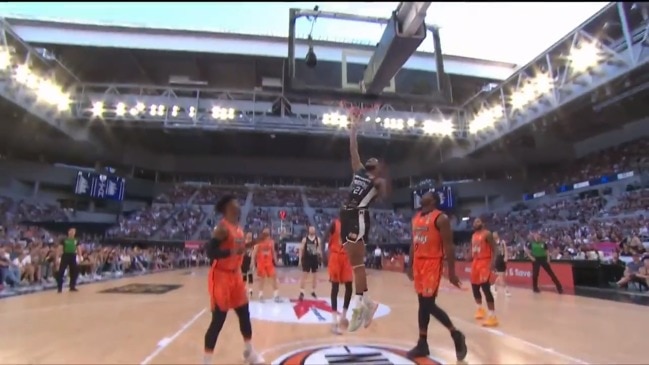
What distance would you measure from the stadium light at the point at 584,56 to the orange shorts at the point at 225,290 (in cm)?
1882

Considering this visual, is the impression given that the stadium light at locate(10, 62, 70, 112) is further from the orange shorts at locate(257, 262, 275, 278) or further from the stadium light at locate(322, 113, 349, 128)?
the orange shorts at locate(257, 262, 275, 278)

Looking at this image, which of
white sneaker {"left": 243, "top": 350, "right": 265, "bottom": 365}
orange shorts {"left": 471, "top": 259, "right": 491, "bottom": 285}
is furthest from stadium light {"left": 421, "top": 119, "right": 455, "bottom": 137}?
white sneaker {"left": 243, "top": 350, "right": 265, "bottom": 365}

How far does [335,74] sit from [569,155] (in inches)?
1136

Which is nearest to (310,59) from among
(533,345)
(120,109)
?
(533,345)

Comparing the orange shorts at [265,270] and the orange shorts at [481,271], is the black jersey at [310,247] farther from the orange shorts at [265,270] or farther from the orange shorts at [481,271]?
the orange shorts at [481,271]

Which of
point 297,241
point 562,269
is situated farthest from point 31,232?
point 562,269

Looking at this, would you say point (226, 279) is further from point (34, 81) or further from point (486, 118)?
point (486, 118)

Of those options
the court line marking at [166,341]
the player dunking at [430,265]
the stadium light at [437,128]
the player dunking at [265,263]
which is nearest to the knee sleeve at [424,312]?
the player dunking at [430,265]

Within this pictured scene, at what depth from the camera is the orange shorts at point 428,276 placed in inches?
179

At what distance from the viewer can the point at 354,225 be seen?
4.68m

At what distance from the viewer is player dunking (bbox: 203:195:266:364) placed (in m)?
3.96

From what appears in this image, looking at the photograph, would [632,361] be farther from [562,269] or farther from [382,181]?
[562,269]

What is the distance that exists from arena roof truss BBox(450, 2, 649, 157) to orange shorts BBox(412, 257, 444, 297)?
15.4 metres

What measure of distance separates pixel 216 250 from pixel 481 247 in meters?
5.15
